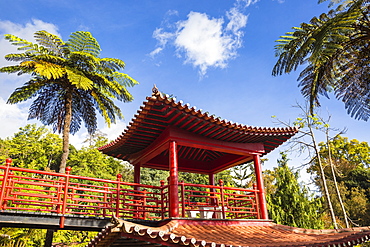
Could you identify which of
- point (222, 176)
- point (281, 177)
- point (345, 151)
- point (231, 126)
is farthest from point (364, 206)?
point (231, 126)

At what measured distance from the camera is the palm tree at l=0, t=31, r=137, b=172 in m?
12.6

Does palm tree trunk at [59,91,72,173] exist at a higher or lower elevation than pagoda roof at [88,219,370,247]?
higher

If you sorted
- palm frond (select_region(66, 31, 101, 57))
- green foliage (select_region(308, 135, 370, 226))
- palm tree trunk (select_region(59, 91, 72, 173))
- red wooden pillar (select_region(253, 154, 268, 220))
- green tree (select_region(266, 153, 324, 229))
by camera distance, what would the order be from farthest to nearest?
green foliage (select_region(308, 135, 370, 226)) < palm frond (select_region(66, 31, 101, 57)) < palm tree trunk (select_region(59, 91, 72, 173)) < green tree (select_region(266, 153, 324, 229)) < red wooden pillar (select_region(253, 154, 268, 220))

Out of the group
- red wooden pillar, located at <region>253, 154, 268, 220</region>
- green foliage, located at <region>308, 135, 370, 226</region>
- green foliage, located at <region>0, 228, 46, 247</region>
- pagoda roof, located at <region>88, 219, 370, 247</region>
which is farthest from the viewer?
green foliage, located at <region>308, 135, 370, 226</region>

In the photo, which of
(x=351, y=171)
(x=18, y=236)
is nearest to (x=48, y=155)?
(x=18, y=236)

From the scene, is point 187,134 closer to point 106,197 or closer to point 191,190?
point 191,190

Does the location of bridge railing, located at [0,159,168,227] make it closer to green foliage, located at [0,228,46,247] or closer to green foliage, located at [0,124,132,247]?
green foliage, located at [0,228,46,247]

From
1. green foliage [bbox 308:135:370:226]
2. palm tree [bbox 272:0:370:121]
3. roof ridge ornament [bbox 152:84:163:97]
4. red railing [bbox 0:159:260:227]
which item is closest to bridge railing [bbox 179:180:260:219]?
red railing [bbox 0:159:260:227]

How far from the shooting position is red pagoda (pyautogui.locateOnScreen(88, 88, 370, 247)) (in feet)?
16.6

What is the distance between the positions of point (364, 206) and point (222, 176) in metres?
12.5

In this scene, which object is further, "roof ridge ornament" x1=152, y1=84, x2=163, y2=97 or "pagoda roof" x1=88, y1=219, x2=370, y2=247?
"roof ridge ornament" x1=152, y1=84, x2=163, y2=97

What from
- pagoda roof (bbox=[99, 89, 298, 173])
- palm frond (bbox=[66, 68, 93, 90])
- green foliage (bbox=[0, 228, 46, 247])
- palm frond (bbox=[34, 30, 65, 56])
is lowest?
green foliage (bbox=[0, 228, 46, 247])

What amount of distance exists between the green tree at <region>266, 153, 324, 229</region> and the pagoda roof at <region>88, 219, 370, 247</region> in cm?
609

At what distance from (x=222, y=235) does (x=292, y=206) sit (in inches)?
327
